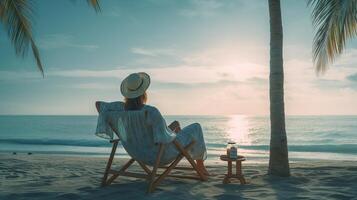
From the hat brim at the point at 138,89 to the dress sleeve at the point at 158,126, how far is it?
42 centimetres

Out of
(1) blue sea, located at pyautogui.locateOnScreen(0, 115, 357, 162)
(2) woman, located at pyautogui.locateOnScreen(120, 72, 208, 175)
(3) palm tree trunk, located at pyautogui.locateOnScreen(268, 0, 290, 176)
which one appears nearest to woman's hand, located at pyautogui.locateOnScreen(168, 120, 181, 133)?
(2) woman, located at pyautogui.locateOnScreen(120, 72, 208, 175)

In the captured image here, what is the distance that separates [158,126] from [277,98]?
7.91 ft

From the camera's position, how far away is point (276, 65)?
6430 mm

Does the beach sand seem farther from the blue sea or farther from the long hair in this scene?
the blue sea

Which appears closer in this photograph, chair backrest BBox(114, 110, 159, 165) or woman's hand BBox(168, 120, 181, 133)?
chair backrest BBox(114, 110, 159, 165)

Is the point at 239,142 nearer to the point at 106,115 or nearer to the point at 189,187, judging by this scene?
the point at 189,187

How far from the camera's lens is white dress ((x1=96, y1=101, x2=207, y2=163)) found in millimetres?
4934

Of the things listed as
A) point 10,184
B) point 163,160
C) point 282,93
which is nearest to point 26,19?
point 10,184

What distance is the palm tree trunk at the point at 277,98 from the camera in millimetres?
6426

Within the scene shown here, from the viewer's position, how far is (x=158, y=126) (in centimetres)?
491

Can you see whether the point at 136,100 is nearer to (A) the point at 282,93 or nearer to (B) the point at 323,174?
(A) the point at 282,93

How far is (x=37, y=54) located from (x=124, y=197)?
4.08 meters

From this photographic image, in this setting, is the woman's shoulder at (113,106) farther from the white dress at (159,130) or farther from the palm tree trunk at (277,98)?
the palm tree trunk at (277,98)

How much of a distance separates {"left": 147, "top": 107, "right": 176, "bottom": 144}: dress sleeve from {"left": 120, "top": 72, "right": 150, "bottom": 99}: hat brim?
1.38 feet
